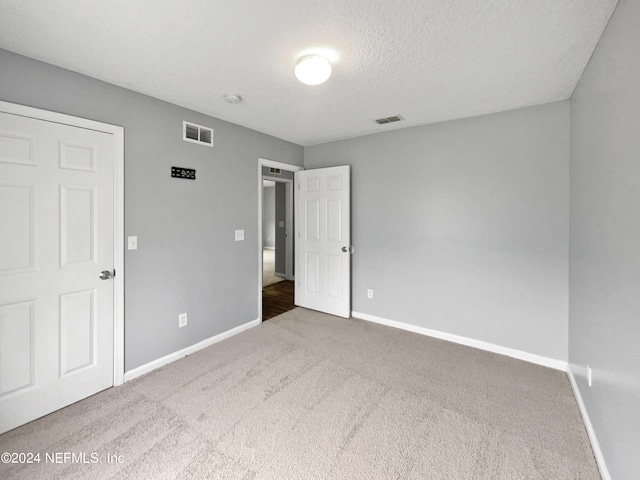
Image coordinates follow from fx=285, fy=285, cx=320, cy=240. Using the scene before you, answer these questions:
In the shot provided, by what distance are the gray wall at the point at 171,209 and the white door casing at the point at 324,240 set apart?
0.84 metres

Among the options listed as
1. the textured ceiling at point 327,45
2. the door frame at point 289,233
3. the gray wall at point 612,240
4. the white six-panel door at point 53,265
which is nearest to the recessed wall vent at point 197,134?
the textured ceiling at point 327,45

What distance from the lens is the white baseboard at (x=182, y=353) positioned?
2.44 m

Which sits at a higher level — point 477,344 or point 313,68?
point 313,68

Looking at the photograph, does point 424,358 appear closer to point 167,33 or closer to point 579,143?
point 579,143

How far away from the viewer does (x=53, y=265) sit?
6.57 feet

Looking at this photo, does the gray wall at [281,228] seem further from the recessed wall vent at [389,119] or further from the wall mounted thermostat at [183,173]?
the wall mounted thermostat at [183,173]

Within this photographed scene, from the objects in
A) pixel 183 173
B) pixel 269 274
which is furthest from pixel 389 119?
pixel 269 274

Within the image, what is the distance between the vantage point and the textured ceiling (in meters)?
1.46

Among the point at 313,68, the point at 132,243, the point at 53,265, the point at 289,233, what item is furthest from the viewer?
the point at 289,233

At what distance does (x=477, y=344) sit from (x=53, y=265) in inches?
150

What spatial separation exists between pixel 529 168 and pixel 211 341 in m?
3.61

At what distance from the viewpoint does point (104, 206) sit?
2234mm

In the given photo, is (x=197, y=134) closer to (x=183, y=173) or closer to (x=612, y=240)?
(x=183, y=173)

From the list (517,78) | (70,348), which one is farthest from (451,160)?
(70,348)
